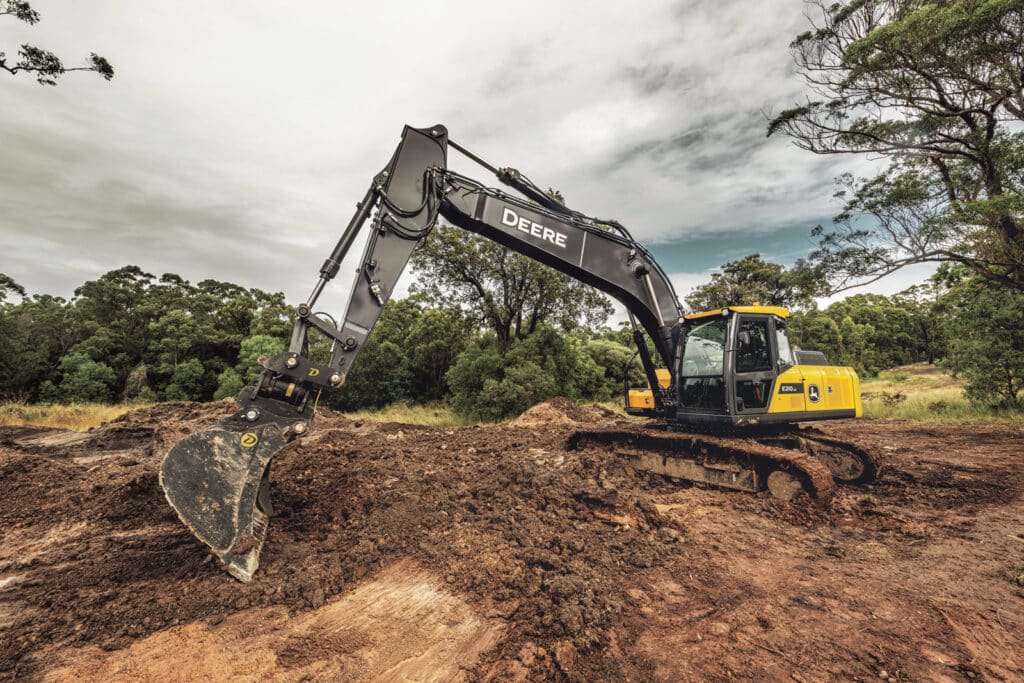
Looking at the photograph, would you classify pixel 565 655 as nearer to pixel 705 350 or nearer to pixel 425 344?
pixel 705 350

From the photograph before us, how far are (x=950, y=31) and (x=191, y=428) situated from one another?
18227mm

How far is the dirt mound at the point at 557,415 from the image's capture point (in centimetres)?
1251

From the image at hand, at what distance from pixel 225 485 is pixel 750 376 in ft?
20.5

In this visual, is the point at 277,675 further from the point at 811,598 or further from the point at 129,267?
the point at 129,267

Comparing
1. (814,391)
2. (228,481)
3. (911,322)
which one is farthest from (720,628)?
(911,322)

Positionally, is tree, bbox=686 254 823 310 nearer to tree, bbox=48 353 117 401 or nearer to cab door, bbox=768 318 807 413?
cab door, bbox=768 318 807 413

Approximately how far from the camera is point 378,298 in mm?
4457

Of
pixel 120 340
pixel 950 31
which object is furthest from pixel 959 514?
pixel 120 340

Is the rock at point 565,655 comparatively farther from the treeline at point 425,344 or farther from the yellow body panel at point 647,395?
the treeline at point 425,344

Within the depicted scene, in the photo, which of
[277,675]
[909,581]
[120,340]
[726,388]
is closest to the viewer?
[277,675]

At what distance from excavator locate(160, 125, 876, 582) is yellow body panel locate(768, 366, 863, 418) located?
0.07 feet

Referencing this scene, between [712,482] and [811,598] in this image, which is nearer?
[811,598]

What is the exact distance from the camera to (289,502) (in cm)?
500

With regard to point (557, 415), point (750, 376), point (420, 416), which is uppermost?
point (750, 376)
